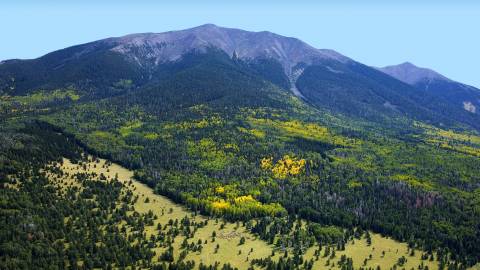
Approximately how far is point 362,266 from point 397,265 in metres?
16.5

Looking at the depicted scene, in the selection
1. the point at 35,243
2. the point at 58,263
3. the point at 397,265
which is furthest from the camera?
the point at 397,265

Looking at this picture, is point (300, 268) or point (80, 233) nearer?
point (300, 268)

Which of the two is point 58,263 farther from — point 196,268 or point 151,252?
point 196,268

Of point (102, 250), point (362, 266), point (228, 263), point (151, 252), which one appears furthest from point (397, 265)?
point (102, 250)

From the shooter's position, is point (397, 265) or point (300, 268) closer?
point (300, 268)

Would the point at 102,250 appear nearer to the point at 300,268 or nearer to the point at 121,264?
the point at 121,264

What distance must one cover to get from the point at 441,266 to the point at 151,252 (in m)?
121

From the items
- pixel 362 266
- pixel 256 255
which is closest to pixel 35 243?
pixel 256 255

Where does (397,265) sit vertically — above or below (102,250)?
below

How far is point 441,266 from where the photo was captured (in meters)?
195

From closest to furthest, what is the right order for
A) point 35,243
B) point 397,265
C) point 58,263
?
point 58,263, point 35,243, point 397,265

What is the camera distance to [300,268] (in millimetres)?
187250

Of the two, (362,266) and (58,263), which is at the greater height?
(58,263)

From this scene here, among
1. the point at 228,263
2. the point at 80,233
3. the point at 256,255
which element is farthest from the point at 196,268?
the point at 80,233
